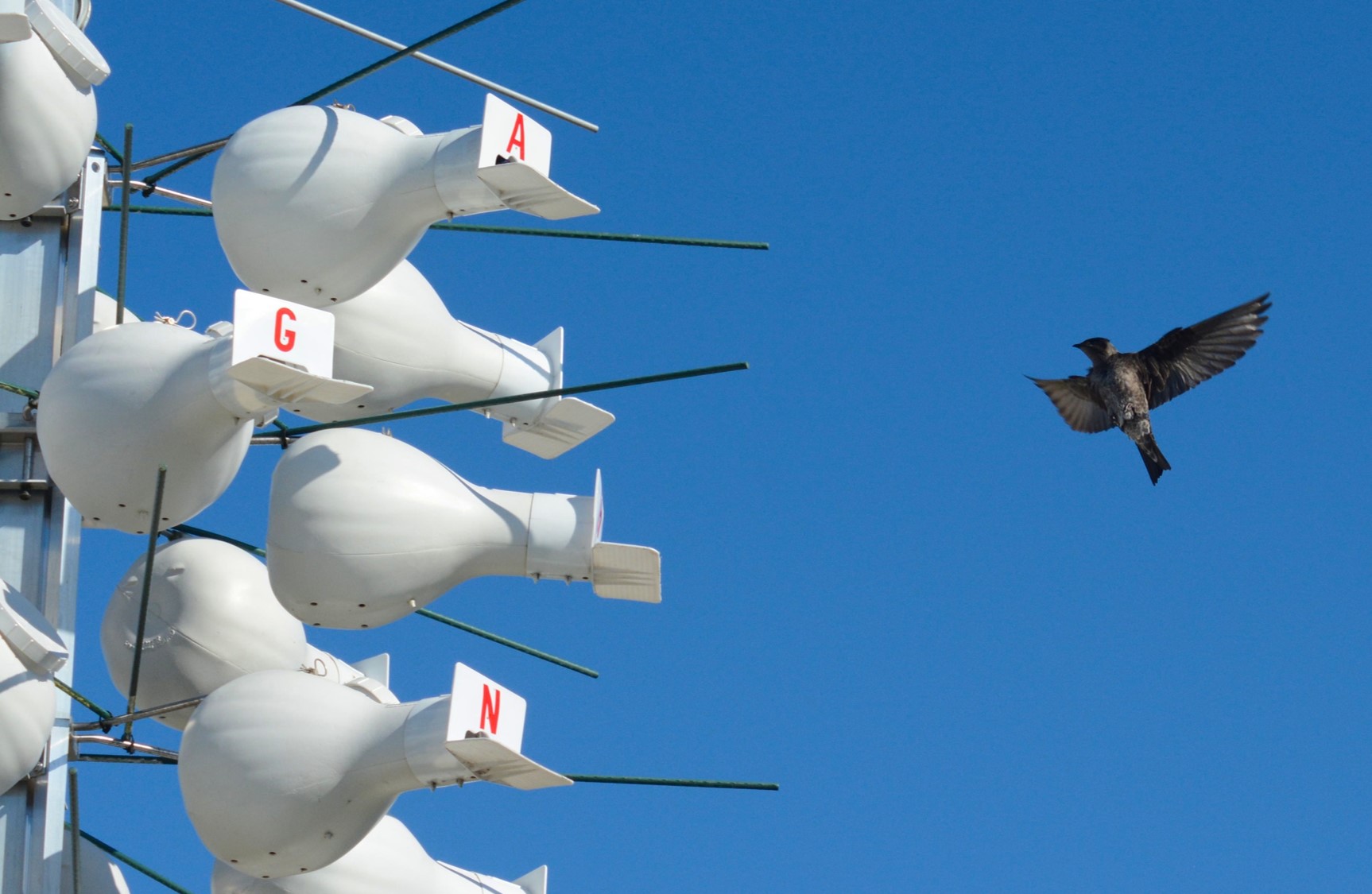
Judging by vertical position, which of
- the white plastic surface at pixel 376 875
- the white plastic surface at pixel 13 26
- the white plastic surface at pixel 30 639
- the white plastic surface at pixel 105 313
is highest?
the white plastic surface at pixel 13 26

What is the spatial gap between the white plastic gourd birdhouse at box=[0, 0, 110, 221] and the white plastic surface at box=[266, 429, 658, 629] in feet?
5.34

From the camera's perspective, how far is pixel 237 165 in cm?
880

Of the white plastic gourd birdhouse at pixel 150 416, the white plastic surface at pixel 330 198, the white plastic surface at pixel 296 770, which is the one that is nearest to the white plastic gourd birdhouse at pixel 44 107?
the white plastic surface at pixel 330 198

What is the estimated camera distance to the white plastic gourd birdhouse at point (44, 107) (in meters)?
8.77

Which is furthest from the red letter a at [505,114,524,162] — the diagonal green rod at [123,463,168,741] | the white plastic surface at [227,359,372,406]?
the diagonal green rod at [123,463,168,741]

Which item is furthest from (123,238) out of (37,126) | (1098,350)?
(1098,350)

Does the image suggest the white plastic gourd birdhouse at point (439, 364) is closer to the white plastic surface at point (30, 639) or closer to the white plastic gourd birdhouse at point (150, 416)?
the white plastic gourd birdhouse at point (150, 416)

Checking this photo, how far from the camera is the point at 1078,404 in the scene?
41.3 ft

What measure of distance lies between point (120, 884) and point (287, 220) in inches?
111

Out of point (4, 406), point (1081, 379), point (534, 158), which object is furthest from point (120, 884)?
point (1081, 379)

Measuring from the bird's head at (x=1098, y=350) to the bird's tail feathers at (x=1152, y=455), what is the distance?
47cm

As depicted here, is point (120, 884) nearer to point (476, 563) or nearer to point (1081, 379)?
point (476, 563)

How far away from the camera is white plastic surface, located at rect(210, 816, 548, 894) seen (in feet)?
29.1

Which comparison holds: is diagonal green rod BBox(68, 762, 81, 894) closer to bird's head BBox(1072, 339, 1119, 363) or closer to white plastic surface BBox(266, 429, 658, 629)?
white plastic surface BBox(266, 429, 658, 629)
